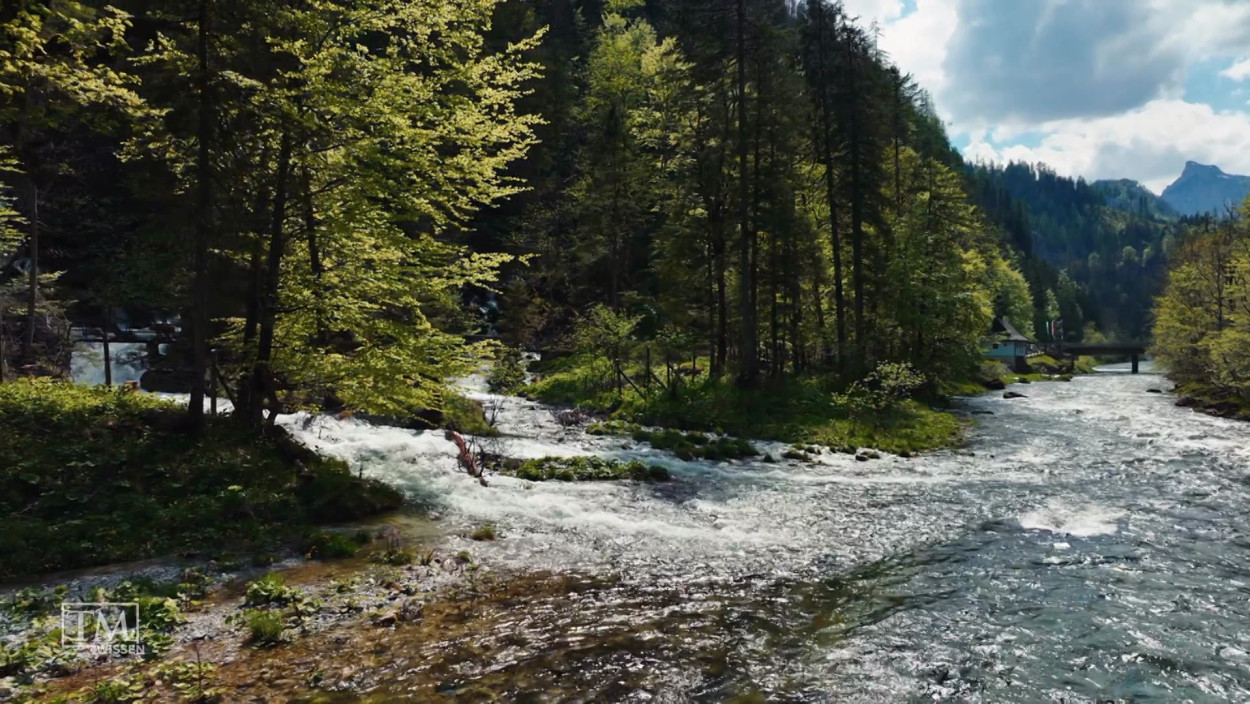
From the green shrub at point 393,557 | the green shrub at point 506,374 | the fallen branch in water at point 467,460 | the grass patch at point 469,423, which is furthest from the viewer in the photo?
the green shrub at point 506,374

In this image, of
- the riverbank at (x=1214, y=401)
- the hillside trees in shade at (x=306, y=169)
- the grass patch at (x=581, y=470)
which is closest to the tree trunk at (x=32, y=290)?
the hillside trees in shade at (x=306, y=169)

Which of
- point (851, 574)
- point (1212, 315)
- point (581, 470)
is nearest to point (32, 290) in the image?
point (581, 470)

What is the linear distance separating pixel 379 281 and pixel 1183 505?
19.4m

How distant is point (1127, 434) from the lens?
1061 inches

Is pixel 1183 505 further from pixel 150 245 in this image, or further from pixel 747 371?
pixel 150 245

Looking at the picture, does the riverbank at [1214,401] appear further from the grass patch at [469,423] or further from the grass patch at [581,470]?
A: the grass patch at [469,423]

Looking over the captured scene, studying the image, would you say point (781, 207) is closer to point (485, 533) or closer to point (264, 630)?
point (485, 533)

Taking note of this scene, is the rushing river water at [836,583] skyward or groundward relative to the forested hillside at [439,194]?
groundward

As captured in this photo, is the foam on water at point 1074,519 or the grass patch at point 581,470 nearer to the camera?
the foam on water at point 1074,519

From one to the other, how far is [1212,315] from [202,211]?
64.9 meters

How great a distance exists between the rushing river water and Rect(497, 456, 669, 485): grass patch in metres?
0.69

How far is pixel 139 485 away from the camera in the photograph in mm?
11086

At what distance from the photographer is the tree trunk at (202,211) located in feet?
40.9

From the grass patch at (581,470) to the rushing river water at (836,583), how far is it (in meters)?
0.69
